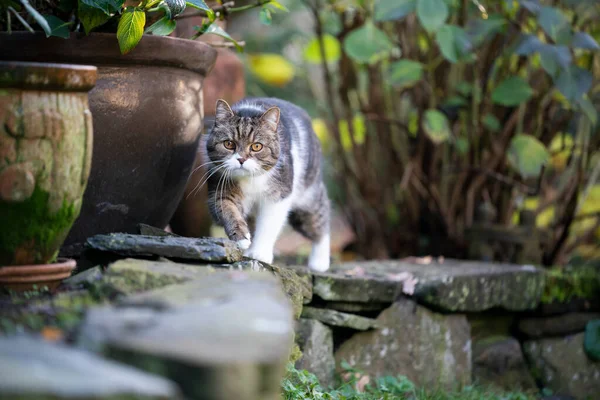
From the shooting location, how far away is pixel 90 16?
2303mm

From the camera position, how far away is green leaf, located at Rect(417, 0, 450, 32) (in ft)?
11.0

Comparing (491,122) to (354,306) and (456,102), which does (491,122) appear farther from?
(354,306)

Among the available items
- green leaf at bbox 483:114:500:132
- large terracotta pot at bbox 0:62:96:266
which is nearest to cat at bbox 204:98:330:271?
large terracotta pot at bbox 0:62:96:266

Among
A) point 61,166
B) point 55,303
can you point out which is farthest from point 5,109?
point 55,303

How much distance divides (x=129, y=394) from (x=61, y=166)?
0.81 meters

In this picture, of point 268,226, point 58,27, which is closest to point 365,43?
point 268,226

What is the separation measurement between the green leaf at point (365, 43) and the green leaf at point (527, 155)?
2.83 ft

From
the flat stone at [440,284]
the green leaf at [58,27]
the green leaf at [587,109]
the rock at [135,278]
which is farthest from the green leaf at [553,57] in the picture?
the rock at [135,278]

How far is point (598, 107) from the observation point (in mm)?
4039

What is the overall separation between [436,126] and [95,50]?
1.98m

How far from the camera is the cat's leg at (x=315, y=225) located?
3.39 metres

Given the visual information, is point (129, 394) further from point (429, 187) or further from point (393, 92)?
point (393, 92)

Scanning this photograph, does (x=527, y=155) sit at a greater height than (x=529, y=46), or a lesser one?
lesser

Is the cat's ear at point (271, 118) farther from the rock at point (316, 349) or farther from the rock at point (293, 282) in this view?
the rock at point (316, 349)
